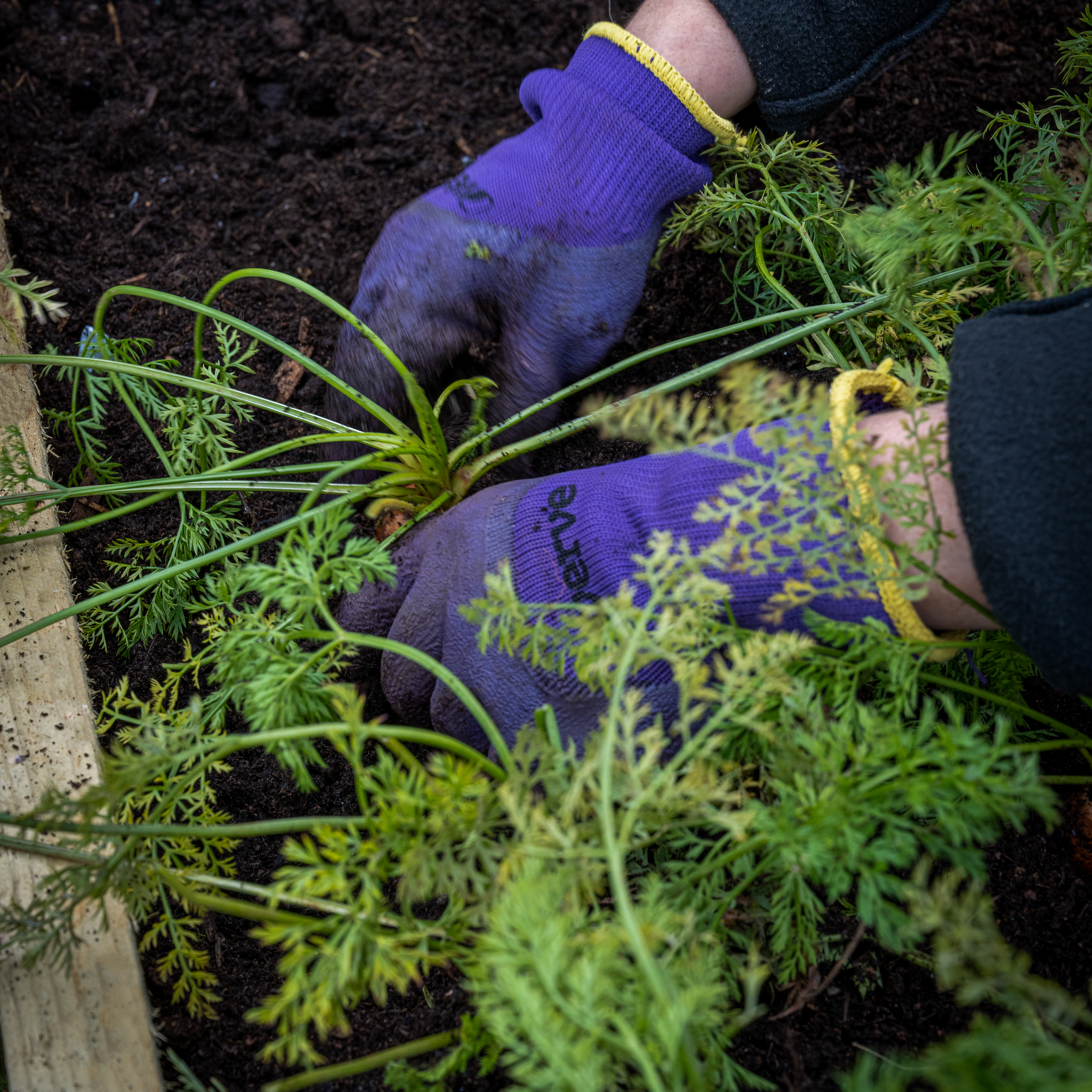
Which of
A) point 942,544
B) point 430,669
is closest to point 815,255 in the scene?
point 942,544

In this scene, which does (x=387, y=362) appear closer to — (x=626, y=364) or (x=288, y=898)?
(x=626, y=364)

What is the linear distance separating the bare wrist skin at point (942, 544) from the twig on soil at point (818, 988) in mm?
388

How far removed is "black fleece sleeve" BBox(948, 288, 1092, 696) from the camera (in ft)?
2.38

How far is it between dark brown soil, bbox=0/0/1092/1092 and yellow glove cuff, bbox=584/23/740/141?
326 millimetres

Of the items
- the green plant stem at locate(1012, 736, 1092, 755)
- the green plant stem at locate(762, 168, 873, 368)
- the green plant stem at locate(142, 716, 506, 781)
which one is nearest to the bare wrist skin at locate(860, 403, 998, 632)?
the green plant stem at locate(1012, 736, 1092, 755)

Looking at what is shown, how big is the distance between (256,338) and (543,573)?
1.98 ft

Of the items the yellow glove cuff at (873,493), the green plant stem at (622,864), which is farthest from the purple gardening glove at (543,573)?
the green plant stem at (622,864)

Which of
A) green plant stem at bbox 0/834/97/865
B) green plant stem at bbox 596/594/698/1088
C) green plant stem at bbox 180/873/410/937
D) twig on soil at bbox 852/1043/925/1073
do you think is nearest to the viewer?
green plant stem at bbox 596/594/698/1088

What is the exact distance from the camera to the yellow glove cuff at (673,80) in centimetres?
120

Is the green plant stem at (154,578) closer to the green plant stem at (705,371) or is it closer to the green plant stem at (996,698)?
the green plant stem at (705,371)

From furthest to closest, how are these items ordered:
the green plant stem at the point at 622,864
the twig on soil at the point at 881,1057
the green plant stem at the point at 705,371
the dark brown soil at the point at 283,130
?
the dark brown soil at the point at 283,130 → the green plant stem at the point at 705,371 → the twig on soil at the point at 881,1057 → the green plant stem at the point at 622,864

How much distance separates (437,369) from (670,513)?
49 cm

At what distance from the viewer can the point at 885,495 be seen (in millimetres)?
762

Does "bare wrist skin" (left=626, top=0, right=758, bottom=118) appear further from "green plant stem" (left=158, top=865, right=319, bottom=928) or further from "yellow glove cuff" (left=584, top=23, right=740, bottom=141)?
"green plant stem" (left=158, top=865, right=319, bottom=928)
